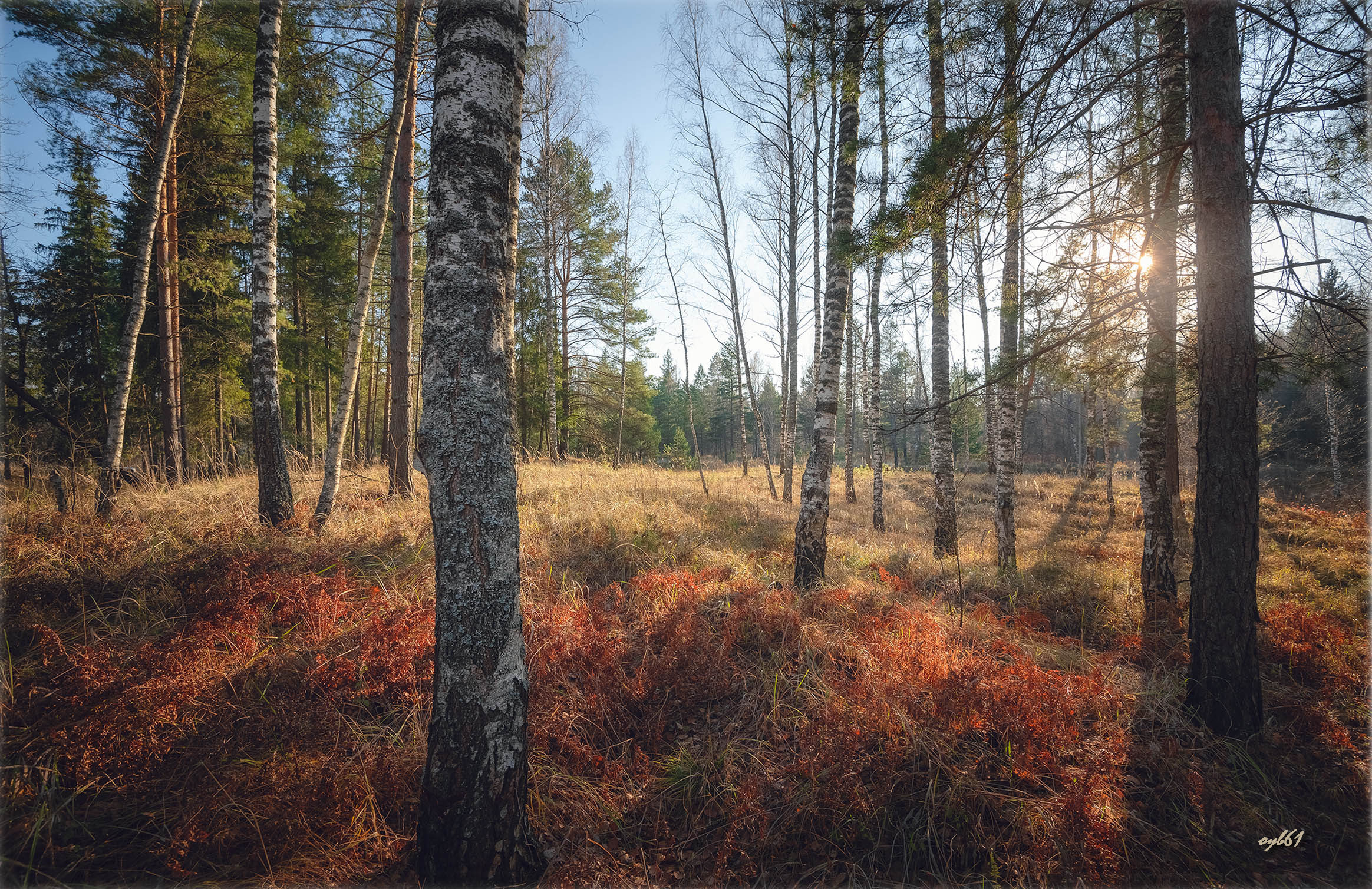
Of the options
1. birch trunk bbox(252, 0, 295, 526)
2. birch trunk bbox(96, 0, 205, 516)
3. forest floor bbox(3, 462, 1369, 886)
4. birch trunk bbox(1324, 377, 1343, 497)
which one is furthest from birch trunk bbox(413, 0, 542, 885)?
birch trunk bbox(1324, 377, 1343, 497)

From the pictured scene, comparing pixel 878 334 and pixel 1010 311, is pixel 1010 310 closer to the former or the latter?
pixel 1010 311

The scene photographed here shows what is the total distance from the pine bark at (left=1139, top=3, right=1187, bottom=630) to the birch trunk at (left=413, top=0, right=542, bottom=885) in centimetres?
521

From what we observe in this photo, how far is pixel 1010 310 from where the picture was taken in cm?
490

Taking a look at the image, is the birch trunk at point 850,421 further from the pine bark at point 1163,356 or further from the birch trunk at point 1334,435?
the birch trunk at point 1334,435

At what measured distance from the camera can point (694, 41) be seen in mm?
11008

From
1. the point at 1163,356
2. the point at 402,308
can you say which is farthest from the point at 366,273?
the point at 1163,356

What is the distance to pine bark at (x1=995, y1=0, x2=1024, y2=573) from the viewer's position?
3.77 metres

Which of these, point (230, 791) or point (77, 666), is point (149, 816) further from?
point (77, 666)

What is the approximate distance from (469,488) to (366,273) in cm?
610

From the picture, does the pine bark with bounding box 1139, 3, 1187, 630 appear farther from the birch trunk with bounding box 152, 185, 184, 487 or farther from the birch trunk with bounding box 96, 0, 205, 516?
the birch trunk with bounding box 152, 185, 184, 487

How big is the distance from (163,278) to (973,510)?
21595 mm

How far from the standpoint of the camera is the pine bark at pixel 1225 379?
3.08 meters

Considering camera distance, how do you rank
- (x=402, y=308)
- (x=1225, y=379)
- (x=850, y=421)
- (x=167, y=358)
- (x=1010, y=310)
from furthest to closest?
(x=850, y=421)
(x=167, y=358)
(x=402, y=308)
(x=1010, y=310)
(x=1225, y=379)
